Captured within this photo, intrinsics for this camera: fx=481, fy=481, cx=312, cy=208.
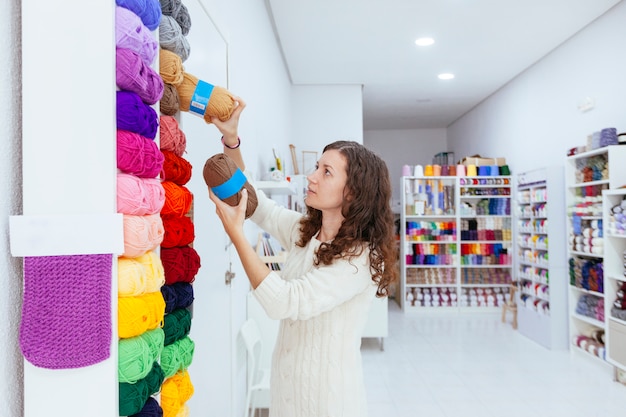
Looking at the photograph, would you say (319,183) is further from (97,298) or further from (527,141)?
(527,141)

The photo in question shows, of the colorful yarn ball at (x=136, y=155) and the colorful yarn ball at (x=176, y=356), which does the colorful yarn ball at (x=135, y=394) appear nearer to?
the colorful yarn ball at (x=176, y=356)

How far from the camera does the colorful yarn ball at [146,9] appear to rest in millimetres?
783

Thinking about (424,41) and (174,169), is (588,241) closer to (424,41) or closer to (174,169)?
(424,41)

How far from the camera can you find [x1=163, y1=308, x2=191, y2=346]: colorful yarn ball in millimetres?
1009

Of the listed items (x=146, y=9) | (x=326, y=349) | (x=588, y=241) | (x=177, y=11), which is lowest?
(x=326, y=349)

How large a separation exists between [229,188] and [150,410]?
490mm

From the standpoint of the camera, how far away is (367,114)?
333 inches

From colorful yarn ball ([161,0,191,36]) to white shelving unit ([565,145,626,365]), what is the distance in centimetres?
407

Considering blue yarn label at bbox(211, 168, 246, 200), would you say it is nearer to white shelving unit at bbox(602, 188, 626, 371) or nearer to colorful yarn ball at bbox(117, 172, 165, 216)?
colorful yarn ball at bbox(117, 172, 165, 216)

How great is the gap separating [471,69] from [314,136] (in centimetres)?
220

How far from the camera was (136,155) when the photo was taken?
0.78m

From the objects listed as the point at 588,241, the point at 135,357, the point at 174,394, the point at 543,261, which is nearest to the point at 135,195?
the point at 135,357

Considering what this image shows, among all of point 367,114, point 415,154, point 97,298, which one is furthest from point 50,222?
point 415,154

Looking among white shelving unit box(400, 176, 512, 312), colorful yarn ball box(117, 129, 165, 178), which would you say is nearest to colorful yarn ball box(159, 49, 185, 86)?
colorful yarn ball box(117, 129, 165, 178)
